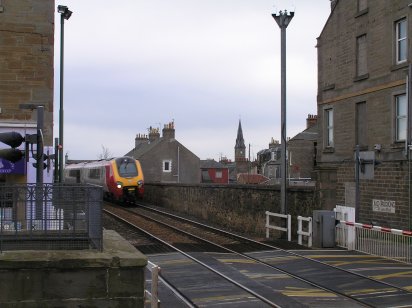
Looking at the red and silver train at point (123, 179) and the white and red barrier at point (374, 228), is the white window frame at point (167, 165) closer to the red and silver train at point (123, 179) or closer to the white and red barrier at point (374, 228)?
the red and silver train at point (123, 179)

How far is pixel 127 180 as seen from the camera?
33.8 metres

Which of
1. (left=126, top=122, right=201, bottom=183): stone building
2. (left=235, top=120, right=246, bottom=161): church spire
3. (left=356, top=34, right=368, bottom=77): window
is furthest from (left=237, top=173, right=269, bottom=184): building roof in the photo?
(left=235, top=120, right=246, bottom=161): church spire

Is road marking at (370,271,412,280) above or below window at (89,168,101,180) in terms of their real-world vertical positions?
below

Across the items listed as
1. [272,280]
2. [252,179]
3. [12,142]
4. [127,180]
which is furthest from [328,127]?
[252,179]

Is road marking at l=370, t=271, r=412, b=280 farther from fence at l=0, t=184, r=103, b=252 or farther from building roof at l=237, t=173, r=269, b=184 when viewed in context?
building roof at l=237, t=173, r=269, b=184

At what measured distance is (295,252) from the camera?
14.3m

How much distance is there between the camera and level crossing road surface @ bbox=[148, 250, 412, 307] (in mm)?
8639

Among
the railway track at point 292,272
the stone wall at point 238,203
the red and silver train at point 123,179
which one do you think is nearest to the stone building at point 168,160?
the red and silver train at point 123,179

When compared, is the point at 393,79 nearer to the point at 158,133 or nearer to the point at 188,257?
the point at 188,257

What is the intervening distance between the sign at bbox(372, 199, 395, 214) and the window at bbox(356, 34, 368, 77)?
249 inches

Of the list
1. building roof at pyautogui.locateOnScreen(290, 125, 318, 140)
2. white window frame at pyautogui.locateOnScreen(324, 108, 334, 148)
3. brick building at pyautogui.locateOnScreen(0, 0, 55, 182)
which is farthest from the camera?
building roof at pyautogui.locateOnScreen(290, 125, 318, 140)

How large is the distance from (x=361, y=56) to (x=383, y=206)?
301 inches

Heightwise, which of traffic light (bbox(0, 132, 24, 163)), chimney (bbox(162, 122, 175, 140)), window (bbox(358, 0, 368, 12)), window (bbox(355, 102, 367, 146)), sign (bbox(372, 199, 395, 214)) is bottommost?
sign (bbox(372, 199, 395, 214))

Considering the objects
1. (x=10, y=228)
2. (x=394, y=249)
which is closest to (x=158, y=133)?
(x=394, y=249)
